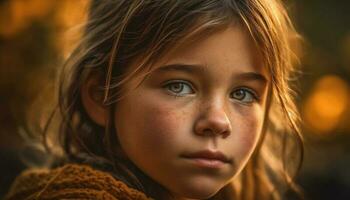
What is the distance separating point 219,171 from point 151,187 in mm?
216

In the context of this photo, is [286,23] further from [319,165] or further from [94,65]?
[319,165]

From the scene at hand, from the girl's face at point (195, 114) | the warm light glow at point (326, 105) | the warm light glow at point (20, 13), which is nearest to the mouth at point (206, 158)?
the girl's face at point (195, 114)

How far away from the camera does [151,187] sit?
6.69 feet

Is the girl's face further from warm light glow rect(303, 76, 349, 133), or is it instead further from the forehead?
warm light glow rect(303, 76, 349, 133)

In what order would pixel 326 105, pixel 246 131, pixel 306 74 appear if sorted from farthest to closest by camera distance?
1. pixel 326 105
2. pixel 306 74
3. pixel 246 131

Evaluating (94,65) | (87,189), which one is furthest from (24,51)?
(87,189)

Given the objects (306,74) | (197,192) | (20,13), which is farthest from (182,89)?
(20,13)

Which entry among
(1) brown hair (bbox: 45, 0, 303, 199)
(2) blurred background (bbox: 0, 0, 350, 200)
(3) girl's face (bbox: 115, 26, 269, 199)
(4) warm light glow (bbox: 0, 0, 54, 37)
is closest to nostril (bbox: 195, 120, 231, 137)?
(3) girl's face (bbox: 115, 26, 269, 199)

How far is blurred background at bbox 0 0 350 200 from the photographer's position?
3.87 m

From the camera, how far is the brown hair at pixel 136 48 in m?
1.95

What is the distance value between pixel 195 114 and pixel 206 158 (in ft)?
0.41

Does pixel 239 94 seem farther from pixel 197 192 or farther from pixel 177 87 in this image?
pixel 197 192

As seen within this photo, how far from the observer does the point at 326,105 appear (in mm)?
4590

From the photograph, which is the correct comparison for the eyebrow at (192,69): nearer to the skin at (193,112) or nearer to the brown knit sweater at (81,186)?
the skin at (193,112)
